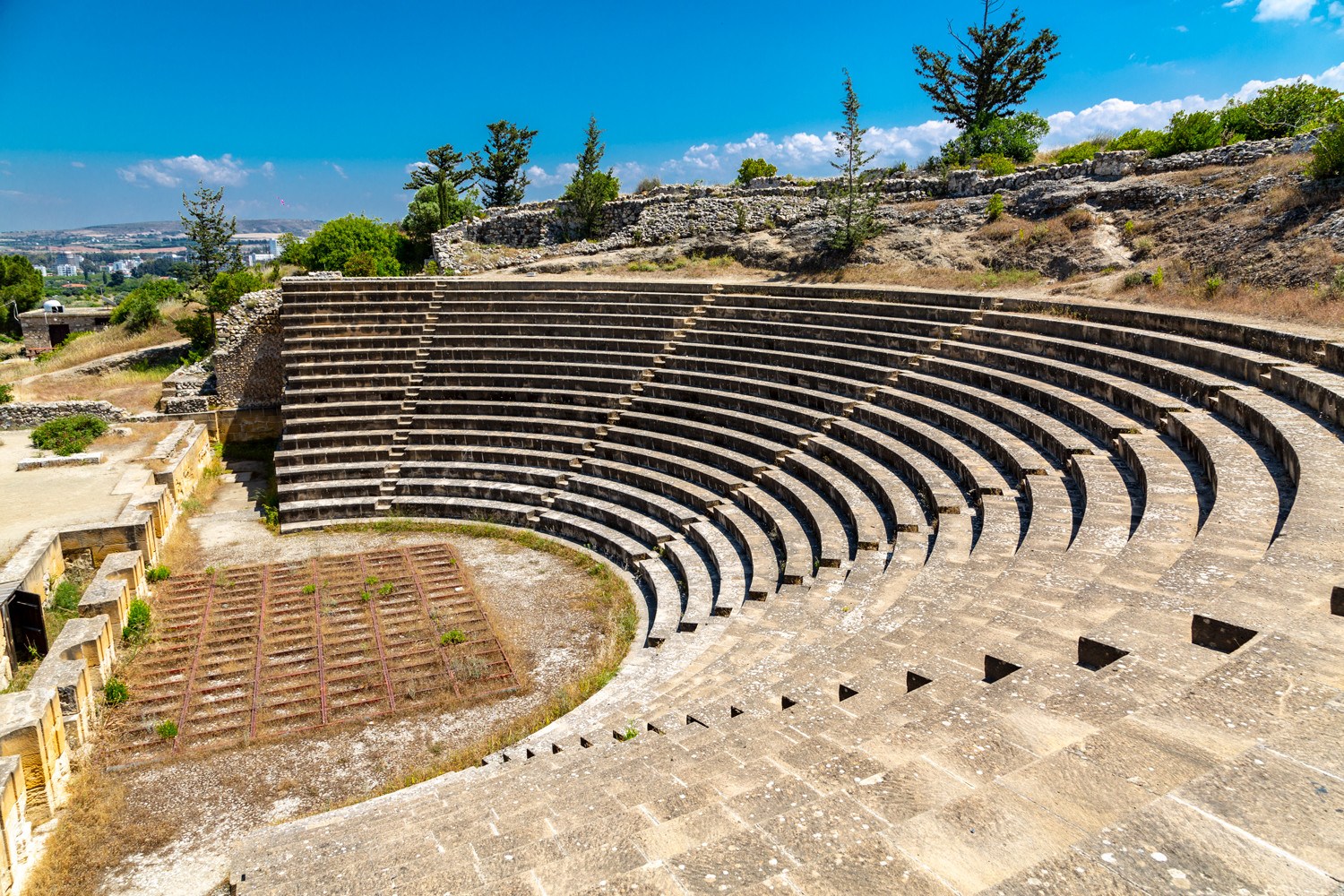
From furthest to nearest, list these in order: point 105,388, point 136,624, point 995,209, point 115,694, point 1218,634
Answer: point 105,388 < point 995,209 < point 136,624 < point 115,694 < point 1218,634

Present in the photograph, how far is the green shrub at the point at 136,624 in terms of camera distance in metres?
10.0

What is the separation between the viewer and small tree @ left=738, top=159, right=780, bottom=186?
27.2m

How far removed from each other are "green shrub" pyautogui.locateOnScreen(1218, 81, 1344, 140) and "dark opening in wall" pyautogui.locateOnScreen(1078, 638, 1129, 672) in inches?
803

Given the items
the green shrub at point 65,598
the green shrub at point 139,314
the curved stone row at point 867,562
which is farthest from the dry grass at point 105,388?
the green shrub at point 65,598

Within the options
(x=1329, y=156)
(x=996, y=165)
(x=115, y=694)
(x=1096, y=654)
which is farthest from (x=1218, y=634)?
(x=996, y=165)

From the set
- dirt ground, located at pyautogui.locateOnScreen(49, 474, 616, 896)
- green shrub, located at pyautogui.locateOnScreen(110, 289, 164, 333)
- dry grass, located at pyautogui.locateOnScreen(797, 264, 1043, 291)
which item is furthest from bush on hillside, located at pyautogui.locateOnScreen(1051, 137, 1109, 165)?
green shrub, located at pyautogui.locateOnScreen(110, 289, 164, 333)

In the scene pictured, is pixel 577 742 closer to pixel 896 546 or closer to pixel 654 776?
pixel 654 776

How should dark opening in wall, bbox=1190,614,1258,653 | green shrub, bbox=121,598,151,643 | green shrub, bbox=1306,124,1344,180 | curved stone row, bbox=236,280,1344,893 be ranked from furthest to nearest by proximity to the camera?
green shrub, bbox=1306,124,1344,180, green shrub, bbox=121,598,151,643, dark opening in wall, bbox=1190,614,1258,653, curved stone row, bbox=236,280,1344,893

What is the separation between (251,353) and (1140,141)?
23.6 meters

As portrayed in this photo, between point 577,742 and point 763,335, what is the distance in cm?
1156

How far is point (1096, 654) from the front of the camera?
14.9ft

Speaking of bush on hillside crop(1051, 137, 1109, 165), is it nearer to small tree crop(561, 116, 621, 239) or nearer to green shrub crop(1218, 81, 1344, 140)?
green shrub crop(1218, 81, 1344, 140)

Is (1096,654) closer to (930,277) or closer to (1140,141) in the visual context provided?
(930,277)

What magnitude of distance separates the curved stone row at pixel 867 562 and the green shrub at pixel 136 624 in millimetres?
4153
